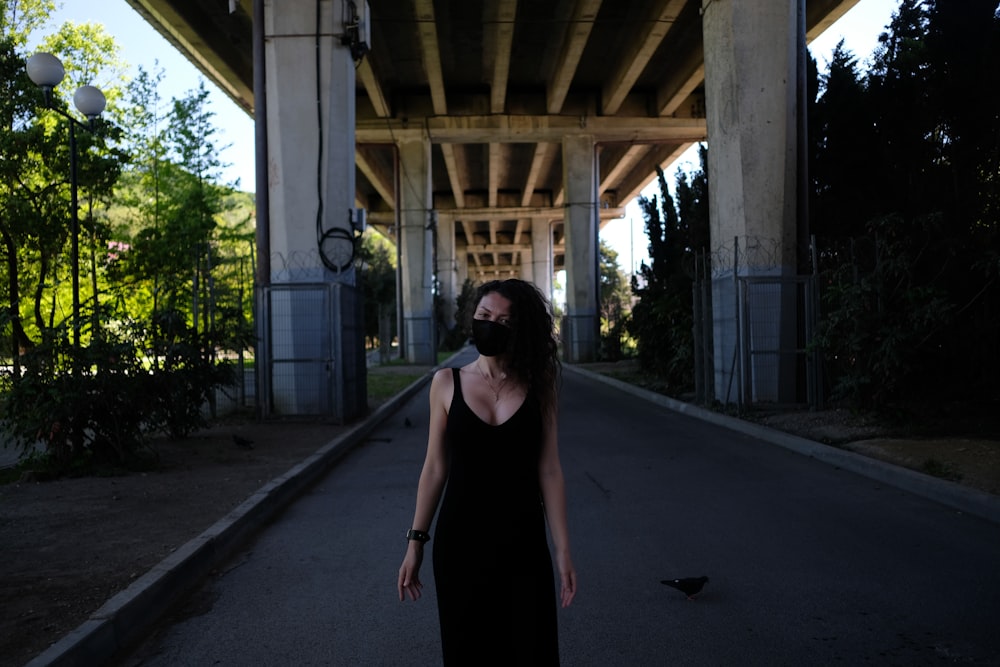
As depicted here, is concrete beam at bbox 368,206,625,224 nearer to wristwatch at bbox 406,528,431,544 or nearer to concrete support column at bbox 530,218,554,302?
concrete support column at bbox 530,218,554,302

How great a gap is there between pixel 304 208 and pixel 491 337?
42.0 ft

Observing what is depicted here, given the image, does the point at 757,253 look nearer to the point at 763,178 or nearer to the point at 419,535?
the point at 763,178

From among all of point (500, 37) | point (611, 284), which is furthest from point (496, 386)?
point (611, 284)

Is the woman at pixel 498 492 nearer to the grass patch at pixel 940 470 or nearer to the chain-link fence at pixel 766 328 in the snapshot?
the grass patch at pixel 940 470

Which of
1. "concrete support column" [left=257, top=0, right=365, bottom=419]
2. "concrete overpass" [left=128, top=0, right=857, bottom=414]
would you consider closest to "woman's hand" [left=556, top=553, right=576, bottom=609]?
"concrete support column" [left=257, top=0, right=365, bottom=419]

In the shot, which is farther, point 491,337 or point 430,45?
point 430,45

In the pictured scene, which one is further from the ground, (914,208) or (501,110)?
(501,110)

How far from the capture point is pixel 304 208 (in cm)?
1520

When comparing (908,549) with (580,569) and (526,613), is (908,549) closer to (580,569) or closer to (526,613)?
(580,569)

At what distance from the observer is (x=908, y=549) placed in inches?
247

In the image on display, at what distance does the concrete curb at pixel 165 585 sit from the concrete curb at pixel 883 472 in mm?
5853

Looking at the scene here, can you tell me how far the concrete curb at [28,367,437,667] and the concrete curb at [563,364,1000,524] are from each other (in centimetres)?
585

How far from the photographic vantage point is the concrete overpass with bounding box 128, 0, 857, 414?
15.1 m

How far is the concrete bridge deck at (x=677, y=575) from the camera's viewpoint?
4.43 m
